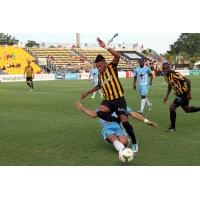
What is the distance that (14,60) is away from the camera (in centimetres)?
6147

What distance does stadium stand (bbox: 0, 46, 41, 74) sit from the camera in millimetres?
58853

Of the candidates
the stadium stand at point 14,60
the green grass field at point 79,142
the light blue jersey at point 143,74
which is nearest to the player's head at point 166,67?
the green grass field at point 79,142

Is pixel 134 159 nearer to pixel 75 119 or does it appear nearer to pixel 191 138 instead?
pixel 191 138

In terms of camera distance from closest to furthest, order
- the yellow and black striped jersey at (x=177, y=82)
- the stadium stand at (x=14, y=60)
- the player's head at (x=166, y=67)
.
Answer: the player's head at (x=166, y=67), the yellow and black striped jersey at (x=177, y=82), the stadium stand at (x=14, y=60)

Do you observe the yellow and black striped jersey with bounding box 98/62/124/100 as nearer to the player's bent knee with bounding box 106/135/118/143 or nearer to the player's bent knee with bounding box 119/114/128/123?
the player's bent knee with bounding box 119/114/128/123

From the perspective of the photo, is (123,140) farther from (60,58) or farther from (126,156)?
(60,58)

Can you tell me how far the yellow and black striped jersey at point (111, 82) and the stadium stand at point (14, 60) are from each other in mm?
49489

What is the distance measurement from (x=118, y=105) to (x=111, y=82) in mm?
487

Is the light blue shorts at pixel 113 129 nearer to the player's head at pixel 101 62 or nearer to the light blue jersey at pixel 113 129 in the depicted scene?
the light blue jersey at pixel 113 129

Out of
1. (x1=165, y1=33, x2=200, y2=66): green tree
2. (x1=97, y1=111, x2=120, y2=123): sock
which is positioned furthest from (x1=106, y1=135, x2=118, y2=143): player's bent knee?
(x1=165, y1=33, x2=200, y2=66): green tree

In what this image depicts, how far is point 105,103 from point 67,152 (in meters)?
1.28

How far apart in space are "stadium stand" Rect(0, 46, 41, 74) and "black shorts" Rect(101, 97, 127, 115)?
49515 mm

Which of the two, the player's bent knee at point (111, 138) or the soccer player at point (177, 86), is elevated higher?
the soccer player at point (177, 86)

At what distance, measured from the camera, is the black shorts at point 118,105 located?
8570 millimetres
